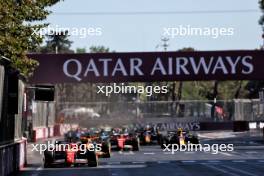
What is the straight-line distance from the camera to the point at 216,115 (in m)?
73.9

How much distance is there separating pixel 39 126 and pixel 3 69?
1766 inches

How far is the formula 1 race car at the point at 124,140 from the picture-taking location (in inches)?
1550

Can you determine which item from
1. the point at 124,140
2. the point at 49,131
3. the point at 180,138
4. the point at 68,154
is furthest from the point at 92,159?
the point at 49,131

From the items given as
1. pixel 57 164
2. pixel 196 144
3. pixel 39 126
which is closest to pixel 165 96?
pixel 39 126

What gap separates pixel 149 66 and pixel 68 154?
24.9 feet

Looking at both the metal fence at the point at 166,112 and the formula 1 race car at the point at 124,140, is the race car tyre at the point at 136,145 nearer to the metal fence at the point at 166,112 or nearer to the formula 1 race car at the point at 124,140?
the formula 1 race car at the point at 124,140

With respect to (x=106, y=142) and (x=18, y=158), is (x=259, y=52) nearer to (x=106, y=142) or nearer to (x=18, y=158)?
(x=106, y=142)

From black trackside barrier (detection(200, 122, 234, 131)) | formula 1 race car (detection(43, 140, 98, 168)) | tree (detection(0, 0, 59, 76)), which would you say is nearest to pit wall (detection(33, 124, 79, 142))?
black trackside barrier (detection(200, 122, 234, 131))

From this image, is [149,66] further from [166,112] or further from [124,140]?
[166,112]

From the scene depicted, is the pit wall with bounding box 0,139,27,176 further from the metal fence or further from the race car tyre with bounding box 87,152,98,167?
the metal fence

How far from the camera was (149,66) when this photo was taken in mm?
32250

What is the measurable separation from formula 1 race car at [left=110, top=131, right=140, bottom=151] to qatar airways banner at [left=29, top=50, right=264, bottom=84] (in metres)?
7.41

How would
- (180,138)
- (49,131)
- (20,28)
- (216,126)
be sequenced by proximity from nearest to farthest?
(20,28)
(180,138)
(49,131)
(216,126)

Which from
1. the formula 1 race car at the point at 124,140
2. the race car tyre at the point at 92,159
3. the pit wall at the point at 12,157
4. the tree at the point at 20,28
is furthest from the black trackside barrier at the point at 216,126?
the tree at the point at 20,28
